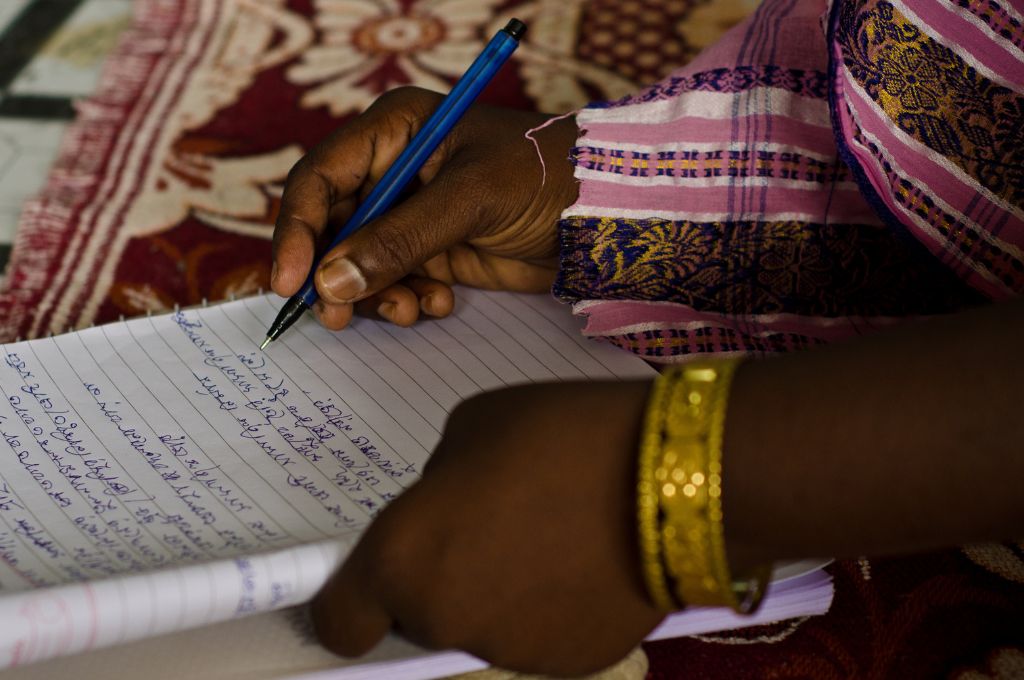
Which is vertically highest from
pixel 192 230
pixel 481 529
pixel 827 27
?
pixel 827 27

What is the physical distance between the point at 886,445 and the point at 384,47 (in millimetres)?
762

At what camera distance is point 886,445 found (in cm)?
32

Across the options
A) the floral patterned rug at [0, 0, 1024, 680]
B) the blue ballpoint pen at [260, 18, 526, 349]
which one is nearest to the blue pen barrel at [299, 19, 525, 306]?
the blue ballpoint pen at [260, 18, 526, 349]

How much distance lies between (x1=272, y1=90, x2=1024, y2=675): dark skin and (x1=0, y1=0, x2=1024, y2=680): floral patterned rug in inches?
4.8

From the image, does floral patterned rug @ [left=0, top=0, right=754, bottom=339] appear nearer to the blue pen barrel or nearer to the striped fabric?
the blue pen barrel

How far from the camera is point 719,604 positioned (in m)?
0.34

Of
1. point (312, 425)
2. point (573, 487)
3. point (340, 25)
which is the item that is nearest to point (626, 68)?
point (340, 25)

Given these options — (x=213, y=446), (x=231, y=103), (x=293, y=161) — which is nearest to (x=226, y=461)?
(x=213, y=446)

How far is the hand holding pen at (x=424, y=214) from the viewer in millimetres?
521

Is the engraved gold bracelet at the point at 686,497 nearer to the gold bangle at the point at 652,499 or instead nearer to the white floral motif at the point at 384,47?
the gold bangle at the point at 652,499

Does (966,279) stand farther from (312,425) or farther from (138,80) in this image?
(138,80)

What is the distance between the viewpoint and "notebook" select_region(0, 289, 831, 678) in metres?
0.37

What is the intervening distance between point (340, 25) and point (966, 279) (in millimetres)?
702

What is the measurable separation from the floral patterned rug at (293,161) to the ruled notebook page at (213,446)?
0.12m
